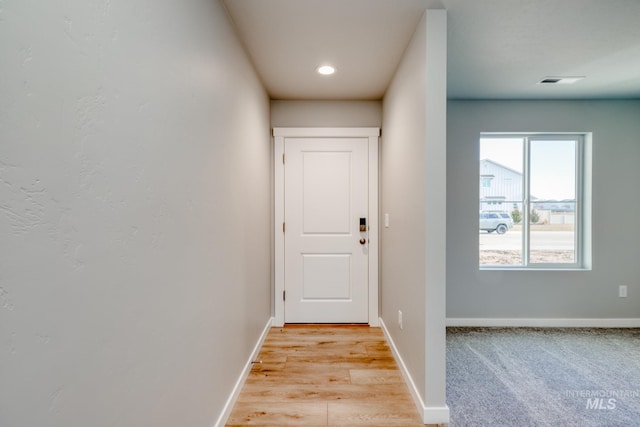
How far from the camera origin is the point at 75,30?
28.2 inches

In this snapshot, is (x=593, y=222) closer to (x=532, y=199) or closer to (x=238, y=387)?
(x=532, y=199)

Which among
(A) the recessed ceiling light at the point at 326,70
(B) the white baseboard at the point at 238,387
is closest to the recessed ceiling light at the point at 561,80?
(A) the recessed ceiling light at the point at 326,70

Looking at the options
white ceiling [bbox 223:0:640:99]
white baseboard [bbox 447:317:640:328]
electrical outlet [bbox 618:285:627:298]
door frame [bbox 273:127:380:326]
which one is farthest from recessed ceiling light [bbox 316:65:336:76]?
electrical outlet [bbox 618:285:627:298]

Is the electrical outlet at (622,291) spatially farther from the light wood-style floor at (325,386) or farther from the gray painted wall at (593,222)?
the light wood-style floor at (325,386)

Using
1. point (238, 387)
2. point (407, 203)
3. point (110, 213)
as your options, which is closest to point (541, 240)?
point (407, 203)

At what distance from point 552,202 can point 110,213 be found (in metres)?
4.04

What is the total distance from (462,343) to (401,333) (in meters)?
0.90

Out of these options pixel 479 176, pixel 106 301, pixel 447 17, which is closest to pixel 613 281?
pixel 479 176

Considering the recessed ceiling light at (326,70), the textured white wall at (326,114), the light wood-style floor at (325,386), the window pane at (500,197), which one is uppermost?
the recessed ceiling light at (326,70)

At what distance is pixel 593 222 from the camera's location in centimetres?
323

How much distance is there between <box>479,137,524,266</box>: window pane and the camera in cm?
333

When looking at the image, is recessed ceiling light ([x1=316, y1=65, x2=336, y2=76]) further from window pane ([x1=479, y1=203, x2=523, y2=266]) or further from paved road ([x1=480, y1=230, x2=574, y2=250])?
paved road ([x1=480, y1=230, x2=574, y2=250])

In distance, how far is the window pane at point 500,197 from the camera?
3.33m

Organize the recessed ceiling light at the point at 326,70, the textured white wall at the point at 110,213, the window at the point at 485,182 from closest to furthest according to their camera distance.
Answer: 1. the textured white wall at the point at 110,213
2. the recessed ceiling light at the point at 326,70
3. the window at the point at 485,182
